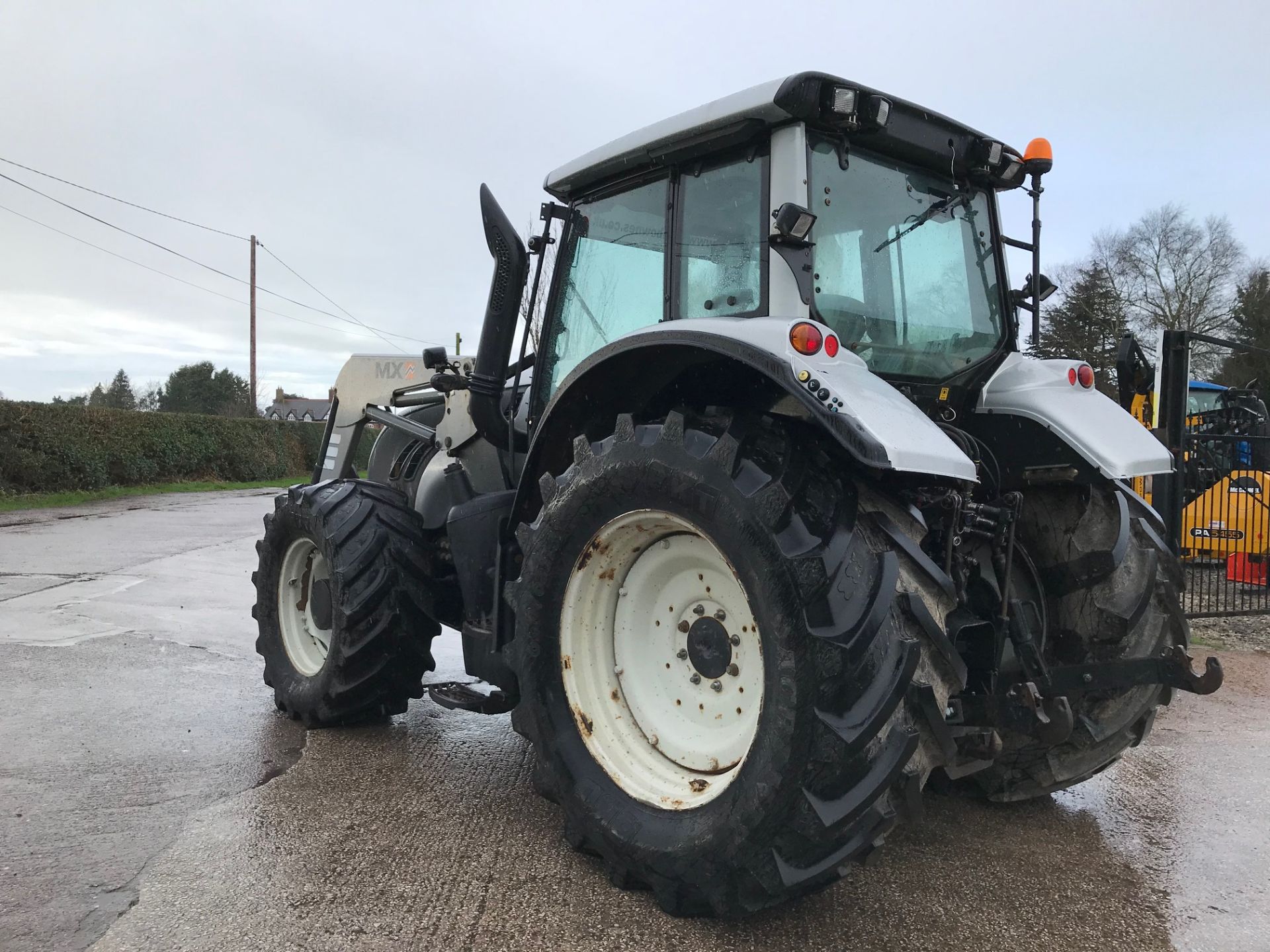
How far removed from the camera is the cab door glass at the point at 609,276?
3.32m

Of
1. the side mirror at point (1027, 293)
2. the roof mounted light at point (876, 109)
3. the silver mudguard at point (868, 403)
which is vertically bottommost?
the silver mudguard at point (868, 403)

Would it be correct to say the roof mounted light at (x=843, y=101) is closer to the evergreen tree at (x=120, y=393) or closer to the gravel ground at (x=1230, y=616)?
the gravel ground at (x=1230, y=616)

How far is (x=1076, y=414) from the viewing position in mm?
3061

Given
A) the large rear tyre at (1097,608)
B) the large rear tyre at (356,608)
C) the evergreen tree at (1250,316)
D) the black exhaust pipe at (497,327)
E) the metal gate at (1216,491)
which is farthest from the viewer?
the evergreen tree at (1250,316)

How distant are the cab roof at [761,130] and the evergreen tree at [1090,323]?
1170 cm

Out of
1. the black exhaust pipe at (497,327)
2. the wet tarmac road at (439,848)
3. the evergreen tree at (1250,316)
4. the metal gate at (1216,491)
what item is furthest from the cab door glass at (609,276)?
the evergreen tree at (1250,316)

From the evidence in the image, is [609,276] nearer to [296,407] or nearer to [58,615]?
[58,615]

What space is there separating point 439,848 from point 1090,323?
65.9ft

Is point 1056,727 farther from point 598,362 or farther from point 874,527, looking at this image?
point 598,362

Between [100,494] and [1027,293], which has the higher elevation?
[1027,293]

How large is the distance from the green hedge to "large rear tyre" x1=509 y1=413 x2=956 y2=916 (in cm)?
1811

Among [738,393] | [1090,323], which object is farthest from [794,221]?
[1090,323]

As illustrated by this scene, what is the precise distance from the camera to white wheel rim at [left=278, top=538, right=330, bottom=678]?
14.5 feet

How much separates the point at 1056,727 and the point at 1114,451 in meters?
0.96
